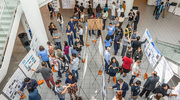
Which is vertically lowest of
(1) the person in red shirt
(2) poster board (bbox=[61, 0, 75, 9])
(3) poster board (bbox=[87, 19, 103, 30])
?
(1) the person in red shirt

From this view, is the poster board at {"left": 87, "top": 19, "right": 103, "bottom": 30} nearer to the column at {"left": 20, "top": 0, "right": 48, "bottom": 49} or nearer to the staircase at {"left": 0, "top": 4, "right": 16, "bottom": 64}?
the column at {"left": 20, "top": 0, "right": 48, "bottom": 49}

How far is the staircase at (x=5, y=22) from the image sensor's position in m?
6.11

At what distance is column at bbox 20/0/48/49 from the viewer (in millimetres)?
6746

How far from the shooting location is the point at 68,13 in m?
13.4

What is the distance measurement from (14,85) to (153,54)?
6116 millimetres

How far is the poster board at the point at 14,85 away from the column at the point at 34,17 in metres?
2.93

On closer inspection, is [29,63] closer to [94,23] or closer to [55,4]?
[94,23]

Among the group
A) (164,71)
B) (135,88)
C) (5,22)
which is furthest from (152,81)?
(5,22)

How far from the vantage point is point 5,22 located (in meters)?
6.35

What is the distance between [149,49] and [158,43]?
1063 mm

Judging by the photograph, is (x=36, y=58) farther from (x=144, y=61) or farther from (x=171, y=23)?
(x=171, y=23)

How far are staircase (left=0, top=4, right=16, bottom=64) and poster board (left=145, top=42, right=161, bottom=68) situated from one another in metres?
6.98

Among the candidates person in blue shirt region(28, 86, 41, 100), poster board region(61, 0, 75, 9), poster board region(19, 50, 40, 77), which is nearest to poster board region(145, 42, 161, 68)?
person in blue shirt region(28, 86, 41, 100)

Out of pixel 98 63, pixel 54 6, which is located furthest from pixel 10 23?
pixel 54 6
